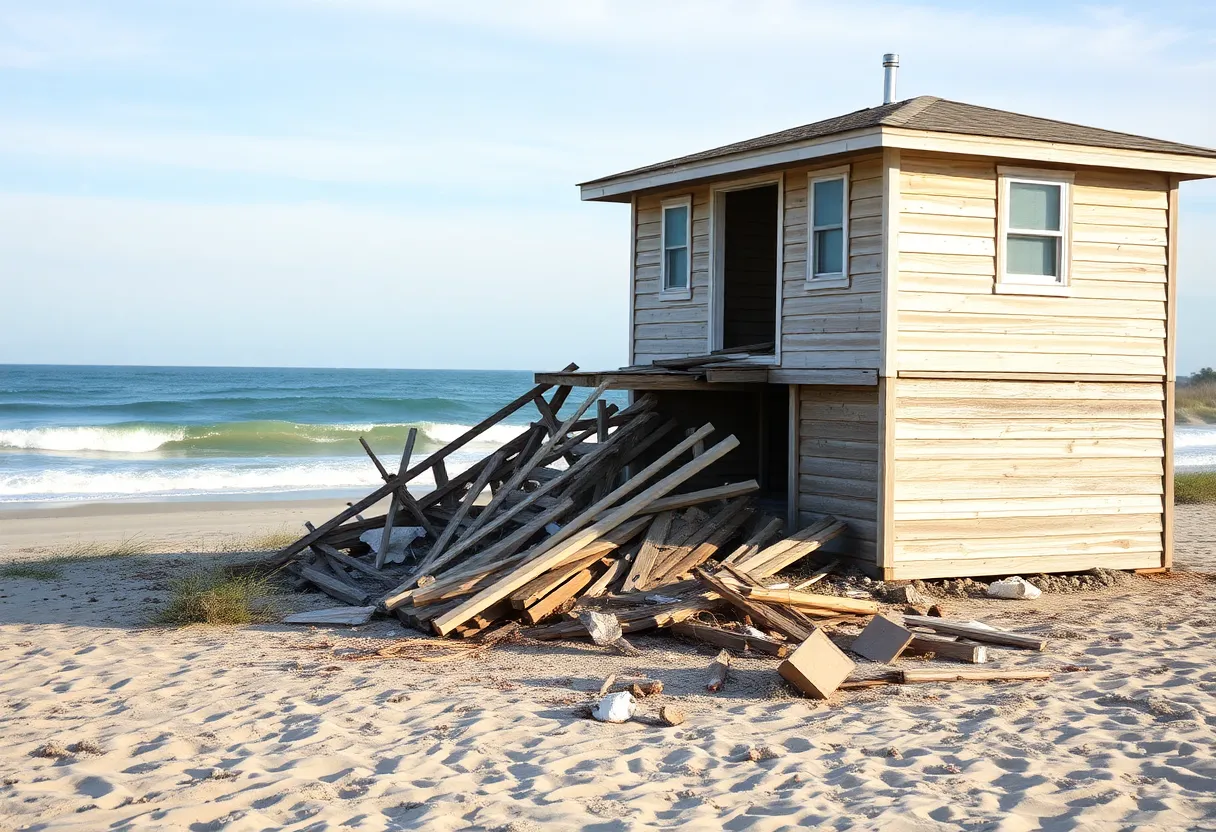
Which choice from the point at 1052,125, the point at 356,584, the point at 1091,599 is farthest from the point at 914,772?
the point at 1052,125

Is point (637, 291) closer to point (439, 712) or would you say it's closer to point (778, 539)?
point (778, 539)

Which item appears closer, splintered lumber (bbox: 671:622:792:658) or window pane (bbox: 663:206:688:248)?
splintered lumber (bbox: 671:622:792:658)

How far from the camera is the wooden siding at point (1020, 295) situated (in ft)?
38.6

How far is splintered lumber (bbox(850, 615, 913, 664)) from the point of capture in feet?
30.0

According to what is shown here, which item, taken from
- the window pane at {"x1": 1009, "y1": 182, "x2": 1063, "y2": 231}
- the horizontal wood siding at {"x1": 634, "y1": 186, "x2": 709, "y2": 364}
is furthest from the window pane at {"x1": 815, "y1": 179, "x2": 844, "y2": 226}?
the horizontal wood siding at {"x1": 634, "y1": 186, "x2": 709, "y2": 364}

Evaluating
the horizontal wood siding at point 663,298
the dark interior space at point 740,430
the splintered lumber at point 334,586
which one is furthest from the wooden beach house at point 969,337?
the splintered lumber at point 334,586

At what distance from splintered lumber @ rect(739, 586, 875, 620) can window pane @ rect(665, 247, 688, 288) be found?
18.0ft

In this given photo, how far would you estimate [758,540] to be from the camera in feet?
39.2

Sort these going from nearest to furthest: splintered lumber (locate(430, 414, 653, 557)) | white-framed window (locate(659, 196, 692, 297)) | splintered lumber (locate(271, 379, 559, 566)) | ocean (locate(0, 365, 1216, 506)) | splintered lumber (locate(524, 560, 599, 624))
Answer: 1. splintered lumber (locate(524, 560, 599, 624))
2. splintered lumber (locate(430, 414, 653, 557))
3. splintered lumber (locate(271, 379, 559, 566))
4. white-framed window (locate(659, 196, 692, 297))
5. ocean (locate(0, 365, 1216, 506))

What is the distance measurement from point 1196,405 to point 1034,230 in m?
48.1

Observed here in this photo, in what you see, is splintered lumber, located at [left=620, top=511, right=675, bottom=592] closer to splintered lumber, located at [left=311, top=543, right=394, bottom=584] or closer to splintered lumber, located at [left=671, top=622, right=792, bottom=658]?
splintered lumber, located at [left=671, top=622, right=792, bottom=658]

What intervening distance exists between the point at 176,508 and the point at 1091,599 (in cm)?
1641

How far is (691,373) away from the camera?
1263cm

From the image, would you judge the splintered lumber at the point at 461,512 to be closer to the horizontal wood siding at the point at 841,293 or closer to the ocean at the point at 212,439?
the horizontal wood siding at the point at 841,293
